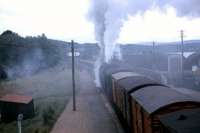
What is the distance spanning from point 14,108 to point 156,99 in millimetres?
14250

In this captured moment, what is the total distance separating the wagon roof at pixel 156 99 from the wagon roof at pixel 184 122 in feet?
2.55

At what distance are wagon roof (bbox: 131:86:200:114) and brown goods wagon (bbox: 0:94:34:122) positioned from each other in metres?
12.1

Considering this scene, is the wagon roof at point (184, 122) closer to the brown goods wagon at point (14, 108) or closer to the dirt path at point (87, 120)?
the dirt path at point (87, 120)

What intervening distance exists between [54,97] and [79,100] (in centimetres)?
366

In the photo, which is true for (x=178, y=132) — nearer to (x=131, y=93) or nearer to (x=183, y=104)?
(x=183, y=104)

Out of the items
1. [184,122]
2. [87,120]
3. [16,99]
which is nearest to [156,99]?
[184,122]

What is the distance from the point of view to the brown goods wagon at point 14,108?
2075 centimetres

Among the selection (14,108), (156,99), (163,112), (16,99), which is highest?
(156,99)

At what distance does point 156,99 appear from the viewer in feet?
29.7

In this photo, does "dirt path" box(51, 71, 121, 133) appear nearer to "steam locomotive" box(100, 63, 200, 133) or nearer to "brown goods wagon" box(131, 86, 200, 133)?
"steam locomotive" box(100, 63, 200, 133)

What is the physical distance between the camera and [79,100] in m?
27.0

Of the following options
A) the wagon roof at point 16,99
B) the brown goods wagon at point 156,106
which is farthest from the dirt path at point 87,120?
the brown goods wagon at point 156,106

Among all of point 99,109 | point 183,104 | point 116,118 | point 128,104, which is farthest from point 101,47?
point 183,104

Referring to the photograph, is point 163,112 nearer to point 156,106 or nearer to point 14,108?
point 156,106
